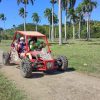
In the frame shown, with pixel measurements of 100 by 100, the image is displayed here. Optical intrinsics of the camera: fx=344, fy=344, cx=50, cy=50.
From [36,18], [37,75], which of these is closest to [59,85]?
[37,75]

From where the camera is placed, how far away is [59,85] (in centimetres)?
1092

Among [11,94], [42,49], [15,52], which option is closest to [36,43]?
[42,49]

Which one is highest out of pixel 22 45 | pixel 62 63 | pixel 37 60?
pixel 22 45

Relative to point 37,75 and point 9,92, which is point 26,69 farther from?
point 9,92

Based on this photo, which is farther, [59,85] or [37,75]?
[37,75]

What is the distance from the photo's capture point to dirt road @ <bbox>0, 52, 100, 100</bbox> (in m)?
9.42

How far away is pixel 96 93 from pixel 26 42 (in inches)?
199

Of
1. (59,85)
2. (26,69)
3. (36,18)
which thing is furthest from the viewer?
(36,18)

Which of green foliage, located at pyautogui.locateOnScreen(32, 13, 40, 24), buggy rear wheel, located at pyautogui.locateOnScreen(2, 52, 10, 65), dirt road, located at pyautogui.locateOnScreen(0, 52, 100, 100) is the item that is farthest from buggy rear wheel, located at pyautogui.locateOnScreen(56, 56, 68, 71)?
green foliage, located at pyautogui.locateOnScreen(32, 13, 40, 24)

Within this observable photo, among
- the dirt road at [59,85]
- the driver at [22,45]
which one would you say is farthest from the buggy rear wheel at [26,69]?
the driver at [22,45]

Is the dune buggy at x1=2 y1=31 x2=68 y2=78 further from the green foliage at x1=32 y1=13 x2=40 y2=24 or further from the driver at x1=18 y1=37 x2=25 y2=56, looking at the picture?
the green foliage at x1=32 y1=13 x2=40 y2=24

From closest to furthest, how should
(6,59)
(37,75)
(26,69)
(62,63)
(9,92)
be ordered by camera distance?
1. (9,92)
2. (26,69)
3. (37,75)
4. (62,63)
5. (6,59)

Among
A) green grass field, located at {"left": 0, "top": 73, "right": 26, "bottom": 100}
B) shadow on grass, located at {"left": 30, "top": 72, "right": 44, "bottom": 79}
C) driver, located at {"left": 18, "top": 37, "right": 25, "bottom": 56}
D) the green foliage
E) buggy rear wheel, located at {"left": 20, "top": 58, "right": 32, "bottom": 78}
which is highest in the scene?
the green foliage

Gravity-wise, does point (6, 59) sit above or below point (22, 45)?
below
